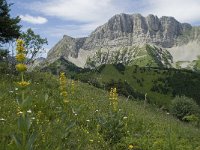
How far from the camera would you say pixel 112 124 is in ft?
37.2

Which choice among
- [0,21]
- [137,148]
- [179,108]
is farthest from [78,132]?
[179,108]

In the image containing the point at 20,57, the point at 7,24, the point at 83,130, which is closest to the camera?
the point at 20,57

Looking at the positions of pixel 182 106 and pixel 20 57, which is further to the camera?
pixel 182 106

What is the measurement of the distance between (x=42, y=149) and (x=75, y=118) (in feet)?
14.6

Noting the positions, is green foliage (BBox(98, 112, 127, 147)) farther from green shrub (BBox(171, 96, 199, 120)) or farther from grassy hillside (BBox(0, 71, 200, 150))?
green shrub (BBox(171, 96, 199, 120))

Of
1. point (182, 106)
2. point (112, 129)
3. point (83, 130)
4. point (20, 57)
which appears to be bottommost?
point (182, 106)

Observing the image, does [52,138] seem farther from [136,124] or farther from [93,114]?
[136,124]

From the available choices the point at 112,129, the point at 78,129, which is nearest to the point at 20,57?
the point at 78,129

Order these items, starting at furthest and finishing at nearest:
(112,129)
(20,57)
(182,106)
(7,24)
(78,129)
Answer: (182,106) → (7,24) → (112,129) → (78,129) → (20,57)

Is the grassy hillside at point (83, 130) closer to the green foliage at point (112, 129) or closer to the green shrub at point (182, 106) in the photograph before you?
the green foliage at point (112, 129)

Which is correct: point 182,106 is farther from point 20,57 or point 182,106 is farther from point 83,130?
point 20,57

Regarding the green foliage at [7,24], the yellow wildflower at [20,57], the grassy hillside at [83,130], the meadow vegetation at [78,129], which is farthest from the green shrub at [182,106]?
the yellow wildflower at [20,57]

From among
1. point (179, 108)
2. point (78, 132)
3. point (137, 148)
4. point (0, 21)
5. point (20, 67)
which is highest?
point (0, 21)

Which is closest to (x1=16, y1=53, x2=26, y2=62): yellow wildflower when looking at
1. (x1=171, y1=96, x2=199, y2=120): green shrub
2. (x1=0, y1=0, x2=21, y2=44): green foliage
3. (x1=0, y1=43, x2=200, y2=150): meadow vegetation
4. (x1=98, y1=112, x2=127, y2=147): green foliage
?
(x1=0, y1=43, x2=200, y2=150): meadow vegetation
